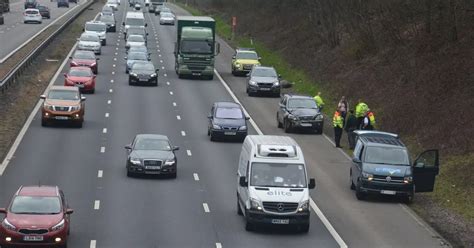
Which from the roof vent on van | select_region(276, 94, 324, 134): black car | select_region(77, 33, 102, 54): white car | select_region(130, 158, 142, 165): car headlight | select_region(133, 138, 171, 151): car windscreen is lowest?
select_region(77, 33, 102, 54): white car

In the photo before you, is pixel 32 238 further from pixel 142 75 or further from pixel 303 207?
pixel 142 75

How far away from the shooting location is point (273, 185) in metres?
28.4

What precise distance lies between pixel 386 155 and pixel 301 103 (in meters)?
14.7

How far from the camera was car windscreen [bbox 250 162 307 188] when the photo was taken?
28.5 meters

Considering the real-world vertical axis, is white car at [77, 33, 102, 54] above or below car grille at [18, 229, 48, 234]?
below

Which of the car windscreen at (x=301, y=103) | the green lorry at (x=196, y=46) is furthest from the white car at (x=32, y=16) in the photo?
the car windscreen at (x=301, y=103)

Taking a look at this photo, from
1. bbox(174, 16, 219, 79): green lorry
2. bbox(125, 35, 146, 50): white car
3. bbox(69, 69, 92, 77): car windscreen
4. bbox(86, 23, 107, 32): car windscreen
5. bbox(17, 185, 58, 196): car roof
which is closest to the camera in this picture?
bbox(17, 185, 58, 196): car roof

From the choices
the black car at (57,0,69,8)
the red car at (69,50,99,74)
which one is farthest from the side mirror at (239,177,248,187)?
the black car at (57,0,69,8)

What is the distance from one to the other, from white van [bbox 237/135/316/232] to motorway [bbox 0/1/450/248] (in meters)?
0.54

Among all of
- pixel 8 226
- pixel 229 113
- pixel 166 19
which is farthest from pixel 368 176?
pixel 166 19

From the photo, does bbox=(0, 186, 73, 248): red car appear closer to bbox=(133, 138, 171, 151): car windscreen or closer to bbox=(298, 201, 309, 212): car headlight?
bbox=(298, 201, 309, 212): car headlight

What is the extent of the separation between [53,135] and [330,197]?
1489 centimetres

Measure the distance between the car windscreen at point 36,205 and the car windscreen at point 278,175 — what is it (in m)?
5.51

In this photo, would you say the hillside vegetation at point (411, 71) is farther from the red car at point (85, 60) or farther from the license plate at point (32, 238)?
the red car at point (85, 60)
